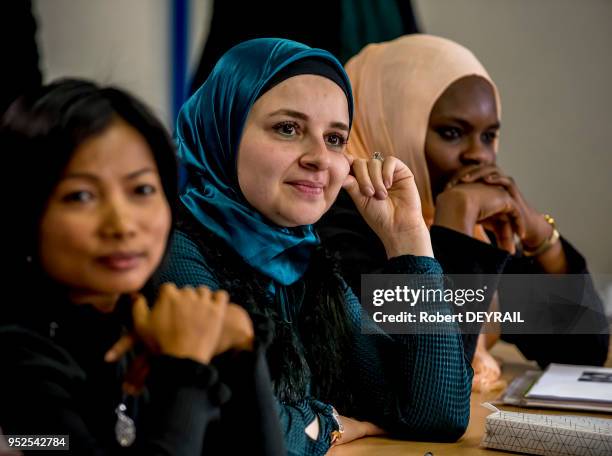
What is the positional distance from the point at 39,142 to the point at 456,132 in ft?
4.16

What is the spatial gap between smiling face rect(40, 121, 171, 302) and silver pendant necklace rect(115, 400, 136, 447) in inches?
4.8

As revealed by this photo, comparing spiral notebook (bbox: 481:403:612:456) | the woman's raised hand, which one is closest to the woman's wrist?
the woman's raised hand

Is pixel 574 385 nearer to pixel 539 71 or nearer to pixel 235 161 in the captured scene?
pixel 235 161

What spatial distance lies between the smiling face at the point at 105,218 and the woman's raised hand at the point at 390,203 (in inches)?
23.6

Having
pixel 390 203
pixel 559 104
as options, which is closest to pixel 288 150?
pixel 390 203

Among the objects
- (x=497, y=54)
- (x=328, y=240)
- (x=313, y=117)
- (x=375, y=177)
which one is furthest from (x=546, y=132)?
(x=313, y=117)

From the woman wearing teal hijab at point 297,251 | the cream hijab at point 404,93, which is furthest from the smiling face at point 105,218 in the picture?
the cream hijab at point 404,93

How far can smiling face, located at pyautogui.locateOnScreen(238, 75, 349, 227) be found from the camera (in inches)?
47.0

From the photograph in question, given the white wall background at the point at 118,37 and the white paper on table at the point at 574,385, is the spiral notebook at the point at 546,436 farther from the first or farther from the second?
the white wall background at the point at 118,37

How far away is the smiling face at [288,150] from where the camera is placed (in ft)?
3.92

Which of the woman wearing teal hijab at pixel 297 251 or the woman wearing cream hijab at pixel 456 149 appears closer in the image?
the woman wearing teal hijab at pixel 297 251

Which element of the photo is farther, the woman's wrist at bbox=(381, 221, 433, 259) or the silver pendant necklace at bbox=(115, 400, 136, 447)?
the woman's wrist at bbox=(381, 221, 433, 259)

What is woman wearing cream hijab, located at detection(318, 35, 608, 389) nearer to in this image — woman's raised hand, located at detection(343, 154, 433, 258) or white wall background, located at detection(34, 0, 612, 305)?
woman's raised hand, located at detection(343, 154, 433, 258)

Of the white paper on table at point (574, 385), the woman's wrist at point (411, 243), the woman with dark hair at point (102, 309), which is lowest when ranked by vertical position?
the white paper on table at point (574, 385)
